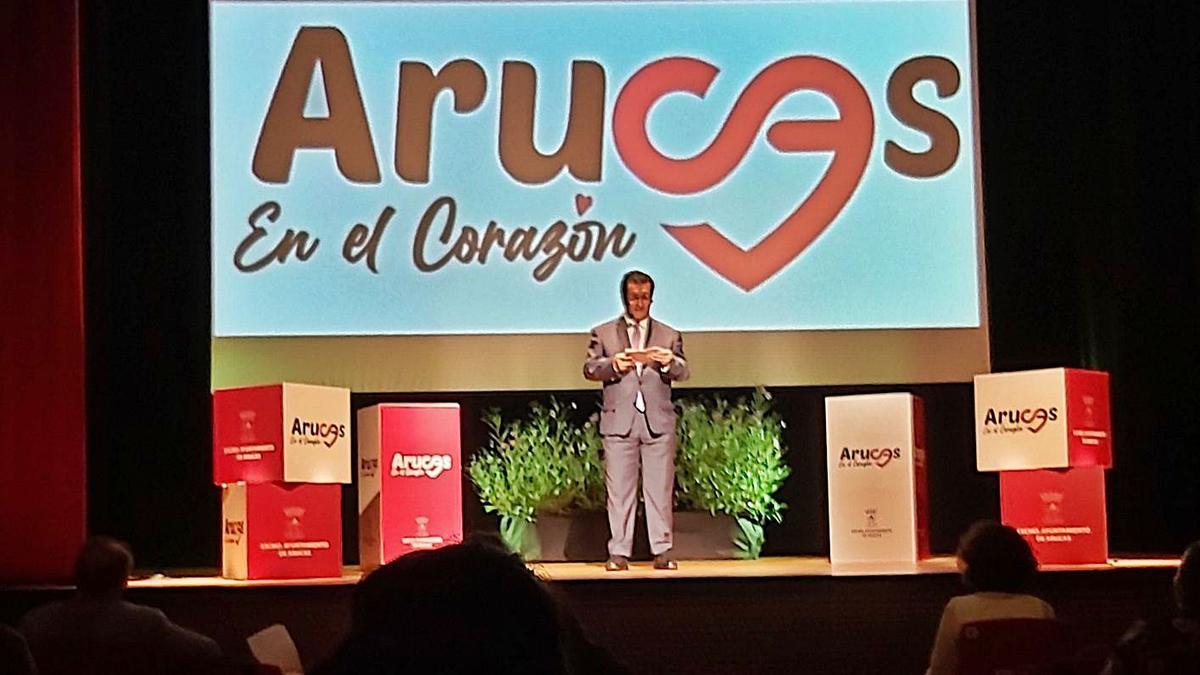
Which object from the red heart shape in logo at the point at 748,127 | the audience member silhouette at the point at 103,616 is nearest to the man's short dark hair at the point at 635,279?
the red heart shape in logo at the point at 748,127

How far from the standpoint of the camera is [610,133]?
23.1ft

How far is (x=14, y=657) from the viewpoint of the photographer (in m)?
2.23

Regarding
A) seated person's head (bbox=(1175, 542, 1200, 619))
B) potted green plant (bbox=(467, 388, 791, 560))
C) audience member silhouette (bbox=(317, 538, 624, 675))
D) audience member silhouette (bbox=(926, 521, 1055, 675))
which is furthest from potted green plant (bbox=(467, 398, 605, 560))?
audience member silhouette (bbox=(317, 538, 624, 675))

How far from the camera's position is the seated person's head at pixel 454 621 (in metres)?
1.08

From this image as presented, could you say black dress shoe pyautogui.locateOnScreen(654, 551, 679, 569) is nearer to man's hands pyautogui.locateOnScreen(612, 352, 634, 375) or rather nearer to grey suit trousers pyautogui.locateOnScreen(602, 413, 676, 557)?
grey suit trousers pyautogui.locateOnScreen(602, 413, 676, 557)

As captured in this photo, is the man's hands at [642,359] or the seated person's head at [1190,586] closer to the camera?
the seated person's head at [1190,586]

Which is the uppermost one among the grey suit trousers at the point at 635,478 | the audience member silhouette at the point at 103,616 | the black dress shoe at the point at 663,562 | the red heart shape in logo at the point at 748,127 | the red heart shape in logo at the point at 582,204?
the red heart shape in logo at the point at 748,127

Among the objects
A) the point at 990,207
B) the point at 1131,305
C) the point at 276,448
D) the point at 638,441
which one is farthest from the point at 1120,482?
the point at 276,448

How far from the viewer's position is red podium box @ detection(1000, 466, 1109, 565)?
→ 575 centimetres

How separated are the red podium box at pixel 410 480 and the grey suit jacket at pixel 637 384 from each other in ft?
1.99

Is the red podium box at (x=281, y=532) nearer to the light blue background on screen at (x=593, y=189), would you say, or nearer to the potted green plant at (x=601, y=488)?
the potted green plant at (x=601, y=488)

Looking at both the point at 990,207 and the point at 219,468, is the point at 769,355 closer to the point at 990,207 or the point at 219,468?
the point at 990,207

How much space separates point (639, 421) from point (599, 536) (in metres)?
0.69

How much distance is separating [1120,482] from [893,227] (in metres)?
1.48
